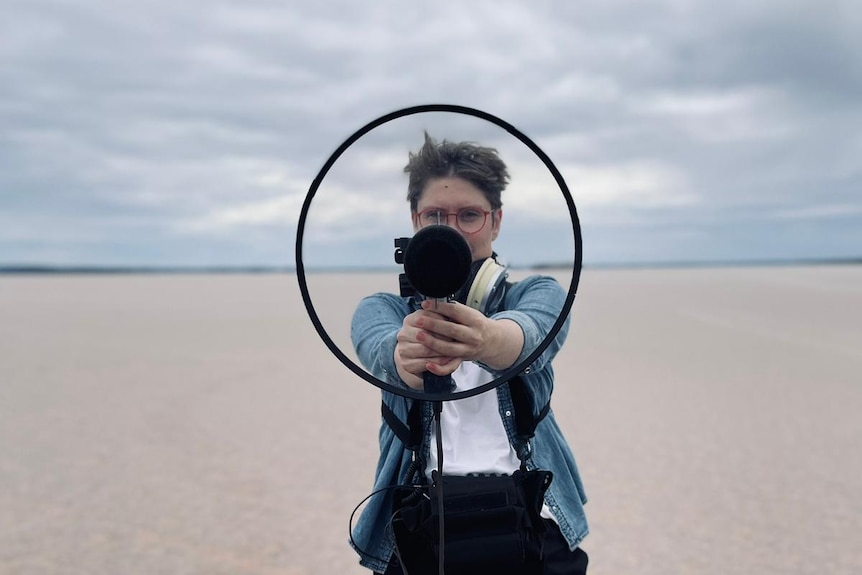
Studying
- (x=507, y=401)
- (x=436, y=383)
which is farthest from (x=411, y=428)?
(x=436, y=383)

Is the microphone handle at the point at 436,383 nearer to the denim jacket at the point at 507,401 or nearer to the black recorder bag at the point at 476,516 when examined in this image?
the denim jacket at the point at 507,401

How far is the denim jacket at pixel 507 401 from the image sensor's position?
7.42 ft

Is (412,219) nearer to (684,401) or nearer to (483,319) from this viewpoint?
(483,319)

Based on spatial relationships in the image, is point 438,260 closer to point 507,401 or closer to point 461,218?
point 461,218

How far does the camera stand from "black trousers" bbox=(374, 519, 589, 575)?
270 cm

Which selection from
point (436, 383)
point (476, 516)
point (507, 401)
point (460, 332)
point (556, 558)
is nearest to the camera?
point (460, 332)

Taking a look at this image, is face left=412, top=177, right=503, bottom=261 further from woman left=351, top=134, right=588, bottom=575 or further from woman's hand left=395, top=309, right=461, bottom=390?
woman's hand left=395, top=309, right=461, bottom=390

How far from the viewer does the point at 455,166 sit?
221 centimetres

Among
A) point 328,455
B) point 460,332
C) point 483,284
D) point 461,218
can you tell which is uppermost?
point 461,218

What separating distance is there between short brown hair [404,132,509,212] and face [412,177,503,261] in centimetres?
2

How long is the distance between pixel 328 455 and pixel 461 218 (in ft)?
28.6

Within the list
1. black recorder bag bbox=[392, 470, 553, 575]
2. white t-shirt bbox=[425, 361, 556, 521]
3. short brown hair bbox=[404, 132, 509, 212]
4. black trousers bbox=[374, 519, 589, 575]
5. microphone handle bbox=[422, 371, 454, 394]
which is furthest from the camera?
black trousers bbox=[374, 519, 589, 575]

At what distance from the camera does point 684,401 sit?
1393 cm

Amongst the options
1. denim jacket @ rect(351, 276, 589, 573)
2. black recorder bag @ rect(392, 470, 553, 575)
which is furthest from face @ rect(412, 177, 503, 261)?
black recorder bag @ rect(392, 470, 553, 575)
